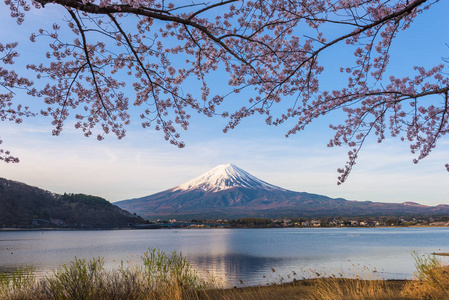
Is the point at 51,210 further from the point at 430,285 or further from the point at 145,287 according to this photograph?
the point at 430,285

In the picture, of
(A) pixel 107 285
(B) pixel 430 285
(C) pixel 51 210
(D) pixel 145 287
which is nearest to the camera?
(A) pixel 107 285

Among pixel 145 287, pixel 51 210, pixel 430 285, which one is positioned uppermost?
pixel 51 210

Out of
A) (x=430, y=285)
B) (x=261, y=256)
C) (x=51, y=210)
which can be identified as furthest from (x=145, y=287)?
(x=51, y=210)

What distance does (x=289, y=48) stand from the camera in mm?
6703

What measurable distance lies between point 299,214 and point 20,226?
109636mm

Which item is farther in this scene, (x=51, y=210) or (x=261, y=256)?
(x=51, y=210)

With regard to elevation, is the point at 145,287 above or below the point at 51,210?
below

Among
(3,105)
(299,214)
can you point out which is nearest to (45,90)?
(3,105)

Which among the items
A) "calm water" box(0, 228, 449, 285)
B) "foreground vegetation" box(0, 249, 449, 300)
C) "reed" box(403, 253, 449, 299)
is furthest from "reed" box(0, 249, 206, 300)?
"reed" box(403, 253, 449, 299)

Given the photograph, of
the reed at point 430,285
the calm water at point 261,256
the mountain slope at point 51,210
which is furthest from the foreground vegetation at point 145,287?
the mountain slope at point 51,210

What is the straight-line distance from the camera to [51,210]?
392ft

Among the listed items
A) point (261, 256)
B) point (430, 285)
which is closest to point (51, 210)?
point (261, 256)

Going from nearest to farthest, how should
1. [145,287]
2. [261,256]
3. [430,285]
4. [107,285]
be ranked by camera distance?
[107,285]
[145,287]
[430,285]
[261,256]

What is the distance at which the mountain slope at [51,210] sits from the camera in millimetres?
110625
